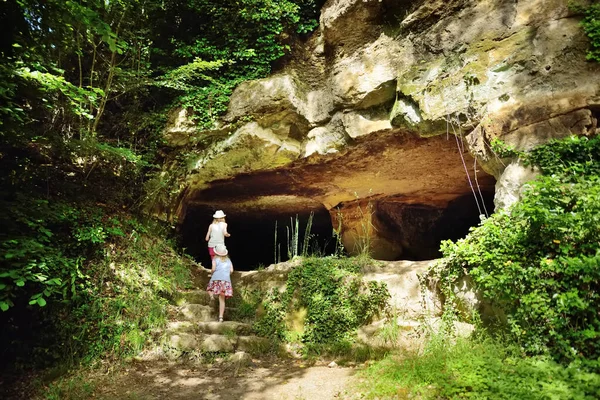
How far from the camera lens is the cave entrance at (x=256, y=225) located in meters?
8.83

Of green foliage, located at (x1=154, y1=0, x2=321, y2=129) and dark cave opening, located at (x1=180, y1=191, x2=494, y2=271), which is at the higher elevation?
green foliage, located at (x1=154, y1=0, x2=321, y2=129)

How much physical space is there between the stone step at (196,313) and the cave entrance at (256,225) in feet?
7.22

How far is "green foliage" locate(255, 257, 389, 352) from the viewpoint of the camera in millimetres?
4750

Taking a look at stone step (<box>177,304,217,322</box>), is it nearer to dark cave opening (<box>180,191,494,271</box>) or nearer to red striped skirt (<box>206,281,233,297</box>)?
red striped skirt (<box>206,281,233,297</box>)

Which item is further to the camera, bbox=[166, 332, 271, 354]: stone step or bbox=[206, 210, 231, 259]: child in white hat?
bbox=[206, 210, 231, 259]: child in white hat

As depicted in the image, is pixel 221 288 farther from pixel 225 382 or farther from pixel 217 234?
pixel 225 382

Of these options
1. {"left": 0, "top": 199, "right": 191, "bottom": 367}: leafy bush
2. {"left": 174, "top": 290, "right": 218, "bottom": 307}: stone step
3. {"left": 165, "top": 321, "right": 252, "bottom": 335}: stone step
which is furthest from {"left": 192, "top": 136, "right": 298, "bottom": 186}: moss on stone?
{"left": 165, "top": 321, "right": 252, "bottom": 335}: stone step

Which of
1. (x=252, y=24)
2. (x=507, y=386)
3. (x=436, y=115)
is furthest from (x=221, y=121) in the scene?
(x=507, y=386)

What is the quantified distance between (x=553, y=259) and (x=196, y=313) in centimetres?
464

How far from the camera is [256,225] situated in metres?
10.4

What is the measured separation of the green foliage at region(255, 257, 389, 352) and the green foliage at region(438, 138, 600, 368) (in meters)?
1.57

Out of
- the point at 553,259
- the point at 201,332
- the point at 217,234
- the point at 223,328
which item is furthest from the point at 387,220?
the point at 553,259

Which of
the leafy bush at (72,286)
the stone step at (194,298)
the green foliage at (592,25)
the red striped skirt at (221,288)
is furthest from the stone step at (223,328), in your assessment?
the green foliage at (592,25)

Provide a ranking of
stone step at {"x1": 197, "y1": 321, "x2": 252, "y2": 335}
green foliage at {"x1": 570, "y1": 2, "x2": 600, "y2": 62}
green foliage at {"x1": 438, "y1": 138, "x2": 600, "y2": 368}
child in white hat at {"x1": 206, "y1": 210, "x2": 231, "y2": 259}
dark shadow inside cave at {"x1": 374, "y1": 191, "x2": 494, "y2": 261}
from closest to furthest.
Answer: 1. green foliage at {"x1": 438, "y1": 138, "x2": 600, "y2": 368}
2. green foliage at {"x1": 570, "y1": 2, "x2": 600, "y2": 62}
3. stone step at {"x1": 197, "y1": 321, "x2": 252, "y2": 335}
4. child in white hat at {"x1": 206, "y1": 210, "x2": 231, "y2": 259}
5. dark shadow inside cave at {"x1": 374, "y1": 191, "x2": 494, "y2": 261}
